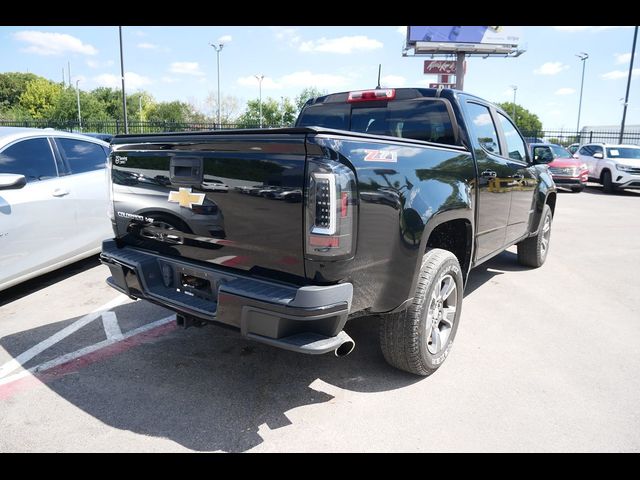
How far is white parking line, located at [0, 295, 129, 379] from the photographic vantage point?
3373 millimetres

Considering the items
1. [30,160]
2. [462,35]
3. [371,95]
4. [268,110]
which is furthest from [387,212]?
[268,110]

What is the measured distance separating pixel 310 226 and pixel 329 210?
13 cm

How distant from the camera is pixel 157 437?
101 inches

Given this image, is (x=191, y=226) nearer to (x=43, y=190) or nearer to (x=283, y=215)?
(x=283, y=215)

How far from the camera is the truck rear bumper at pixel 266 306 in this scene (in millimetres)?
2314

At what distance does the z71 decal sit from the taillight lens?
189mm

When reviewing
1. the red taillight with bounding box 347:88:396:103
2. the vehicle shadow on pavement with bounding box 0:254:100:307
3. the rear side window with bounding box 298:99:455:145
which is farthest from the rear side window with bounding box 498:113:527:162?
the vehicle shadow on pavement with bounding box 0:254:100:307

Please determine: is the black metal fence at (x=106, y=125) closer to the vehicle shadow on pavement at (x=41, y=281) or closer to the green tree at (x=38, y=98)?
the vehicle shadow on pavement at (x=41, y=281)

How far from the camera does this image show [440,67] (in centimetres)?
4219

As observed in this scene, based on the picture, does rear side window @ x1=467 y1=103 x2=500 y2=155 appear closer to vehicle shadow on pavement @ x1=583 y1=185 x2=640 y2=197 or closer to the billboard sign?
vehicle shadow on pavement @ x1=583 y1=185 x2=640 y2=197

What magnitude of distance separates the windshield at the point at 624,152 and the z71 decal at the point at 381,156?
17204 millimetres

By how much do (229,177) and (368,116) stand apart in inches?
75.7

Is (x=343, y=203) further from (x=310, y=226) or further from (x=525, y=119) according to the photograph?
(x=525, y=119)
